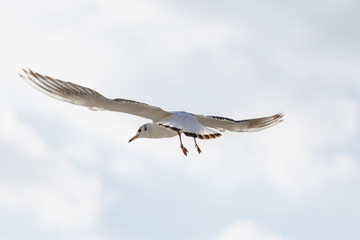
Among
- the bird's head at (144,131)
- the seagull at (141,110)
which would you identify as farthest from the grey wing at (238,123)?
the bird's head at (144,131)

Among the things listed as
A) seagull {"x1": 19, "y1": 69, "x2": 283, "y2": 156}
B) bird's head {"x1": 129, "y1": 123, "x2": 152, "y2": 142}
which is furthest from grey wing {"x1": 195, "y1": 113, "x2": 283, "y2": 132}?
bird's head {"x1": 129, "y1": 123, "x2": 152, "y2": 142}

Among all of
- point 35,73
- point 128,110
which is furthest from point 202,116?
point 35,73

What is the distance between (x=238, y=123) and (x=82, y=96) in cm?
484

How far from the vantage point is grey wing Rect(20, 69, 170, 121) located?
15758mm

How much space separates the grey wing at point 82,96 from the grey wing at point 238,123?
167 cm

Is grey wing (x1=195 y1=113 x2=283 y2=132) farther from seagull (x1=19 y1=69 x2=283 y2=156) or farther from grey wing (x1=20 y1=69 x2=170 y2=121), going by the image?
grey wing (x1=20 y1=69 x2=170 y2=121)

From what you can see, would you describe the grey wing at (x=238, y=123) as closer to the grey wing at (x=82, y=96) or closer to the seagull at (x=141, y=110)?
the seagull at (x=141, y=110)

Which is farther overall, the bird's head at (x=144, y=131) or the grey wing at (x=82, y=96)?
the bird's head at (x=144, y=131)

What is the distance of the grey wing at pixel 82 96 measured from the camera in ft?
51.7

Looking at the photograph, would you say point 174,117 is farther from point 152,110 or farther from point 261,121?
point 261,121

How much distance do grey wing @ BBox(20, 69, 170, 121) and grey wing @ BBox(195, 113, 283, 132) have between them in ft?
5.47

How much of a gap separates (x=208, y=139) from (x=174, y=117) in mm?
1449

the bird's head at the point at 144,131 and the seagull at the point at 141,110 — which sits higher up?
the bird's head at the point at 144,131

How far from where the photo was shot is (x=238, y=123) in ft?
63.1
